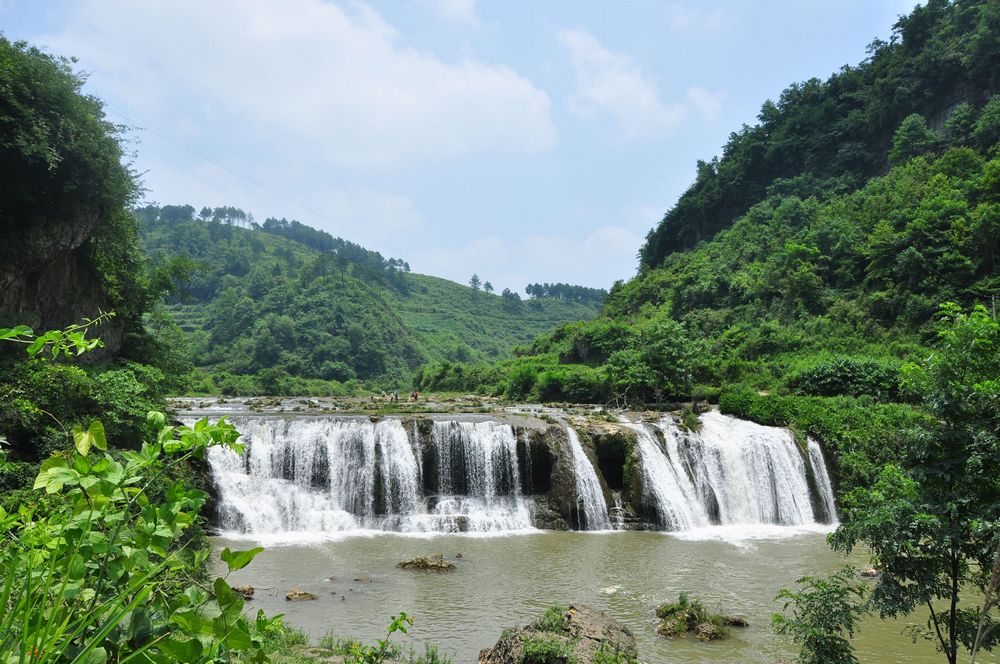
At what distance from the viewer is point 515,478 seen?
18656 mm

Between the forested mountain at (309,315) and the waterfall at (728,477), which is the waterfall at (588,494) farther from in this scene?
the forested mountain at (309,315)

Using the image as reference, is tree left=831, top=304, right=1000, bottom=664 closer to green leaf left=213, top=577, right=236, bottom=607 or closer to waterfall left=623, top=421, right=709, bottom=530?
green leaf left=213, top=577, right=236, bottom=607

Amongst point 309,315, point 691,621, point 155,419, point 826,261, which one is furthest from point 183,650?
point 309,315

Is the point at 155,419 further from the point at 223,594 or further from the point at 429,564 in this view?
the point at 429,564

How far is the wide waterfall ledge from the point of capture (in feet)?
56.0

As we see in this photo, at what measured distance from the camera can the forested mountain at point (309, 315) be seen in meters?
59.6

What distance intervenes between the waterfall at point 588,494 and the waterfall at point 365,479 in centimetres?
176

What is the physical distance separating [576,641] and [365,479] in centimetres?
1226

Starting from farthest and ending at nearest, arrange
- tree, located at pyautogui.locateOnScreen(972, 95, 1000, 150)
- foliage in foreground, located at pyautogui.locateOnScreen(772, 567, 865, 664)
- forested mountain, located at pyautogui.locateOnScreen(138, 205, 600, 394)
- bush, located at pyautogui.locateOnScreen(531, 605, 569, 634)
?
forested mountain, located at pyautogui.locateOnScreen(138, 205, 600, 394) → tree, located at pyautogui.locateOnScreen(972, 95, 1000, 150) → bush, located at pyautogui.locateOnScreen(531, 605, 569, 634) → foliage in foreground, located at pyautogui.locateOnScreen(772, 567, 865, 664)

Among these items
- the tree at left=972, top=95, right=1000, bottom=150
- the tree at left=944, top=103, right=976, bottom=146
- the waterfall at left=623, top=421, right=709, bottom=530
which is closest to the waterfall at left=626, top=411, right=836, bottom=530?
the waterfall at left=623, top=421, right=709, bottom=530

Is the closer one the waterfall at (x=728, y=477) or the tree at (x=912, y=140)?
the waterfall at (x=728, y=477)

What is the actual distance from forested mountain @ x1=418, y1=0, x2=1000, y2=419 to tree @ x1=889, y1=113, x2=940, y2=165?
98 millimetres

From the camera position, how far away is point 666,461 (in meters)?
19.2

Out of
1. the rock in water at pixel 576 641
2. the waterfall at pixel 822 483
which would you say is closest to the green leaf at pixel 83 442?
the rock in water at pixel 576 641
